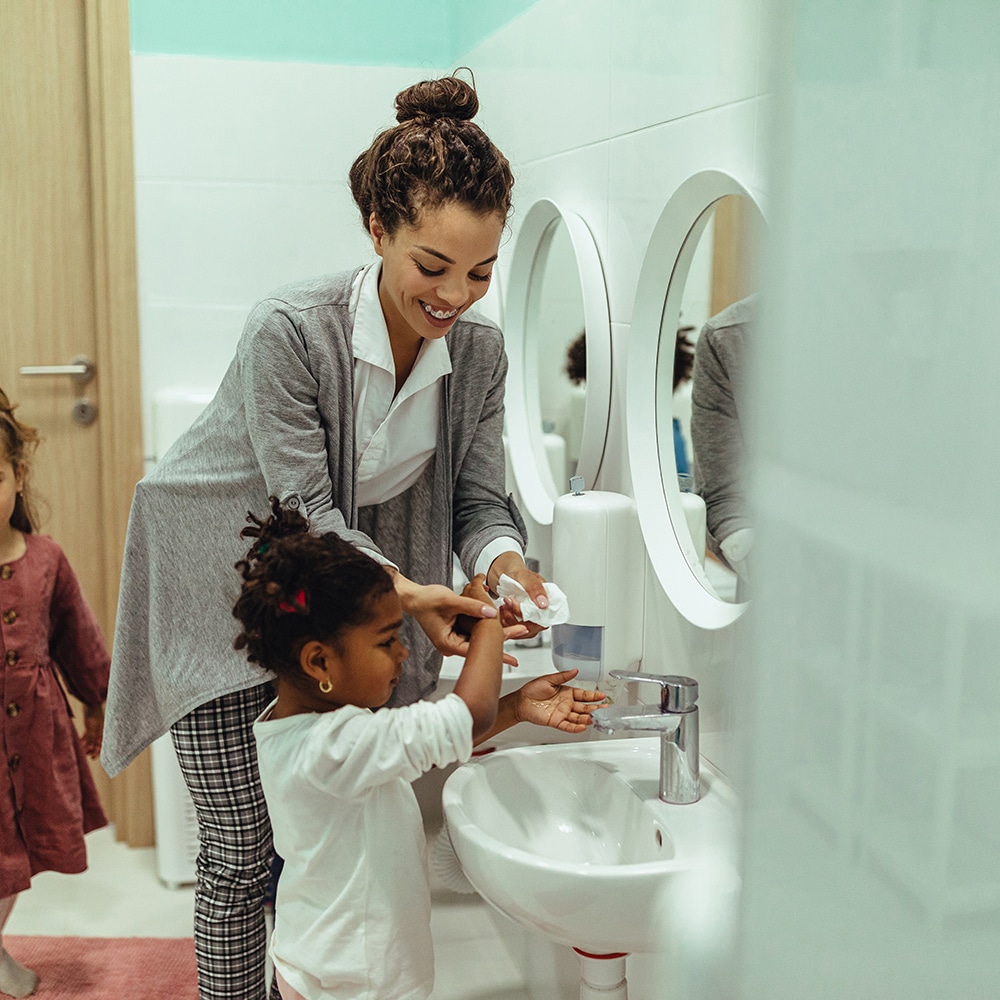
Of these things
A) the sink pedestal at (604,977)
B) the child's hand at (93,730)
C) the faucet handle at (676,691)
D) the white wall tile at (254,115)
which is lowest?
the sink pedestal at (604,977)

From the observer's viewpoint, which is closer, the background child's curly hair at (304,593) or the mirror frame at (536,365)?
the background child's curly hair at (304,593)

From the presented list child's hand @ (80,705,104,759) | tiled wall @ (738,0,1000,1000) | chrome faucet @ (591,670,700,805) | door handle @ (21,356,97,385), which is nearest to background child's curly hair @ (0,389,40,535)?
child's hand @ (80,705,104,759)

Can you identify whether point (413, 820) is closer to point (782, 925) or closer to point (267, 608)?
point (267, 608)

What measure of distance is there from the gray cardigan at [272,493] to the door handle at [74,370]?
116 centimetres

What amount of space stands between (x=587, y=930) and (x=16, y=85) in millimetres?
2191

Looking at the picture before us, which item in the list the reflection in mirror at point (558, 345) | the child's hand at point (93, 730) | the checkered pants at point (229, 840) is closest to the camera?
the checkered pants at point (229, 840)

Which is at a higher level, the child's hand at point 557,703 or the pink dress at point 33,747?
the child's hand at point 557,703

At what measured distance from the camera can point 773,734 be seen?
234 mm

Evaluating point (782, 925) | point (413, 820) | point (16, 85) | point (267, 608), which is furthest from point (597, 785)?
point (16, 85)

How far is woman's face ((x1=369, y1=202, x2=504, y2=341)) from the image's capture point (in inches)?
50.1

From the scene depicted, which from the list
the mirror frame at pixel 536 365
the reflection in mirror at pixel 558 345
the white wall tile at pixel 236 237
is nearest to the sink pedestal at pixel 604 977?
the mirror frame at pixel 536 365

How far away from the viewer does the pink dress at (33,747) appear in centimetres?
190

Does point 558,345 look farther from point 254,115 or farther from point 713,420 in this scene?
point 254,115

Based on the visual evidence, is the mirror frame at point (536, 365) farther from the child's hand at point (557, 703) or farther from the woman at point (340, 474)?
the child's hand at point (557, 703)
